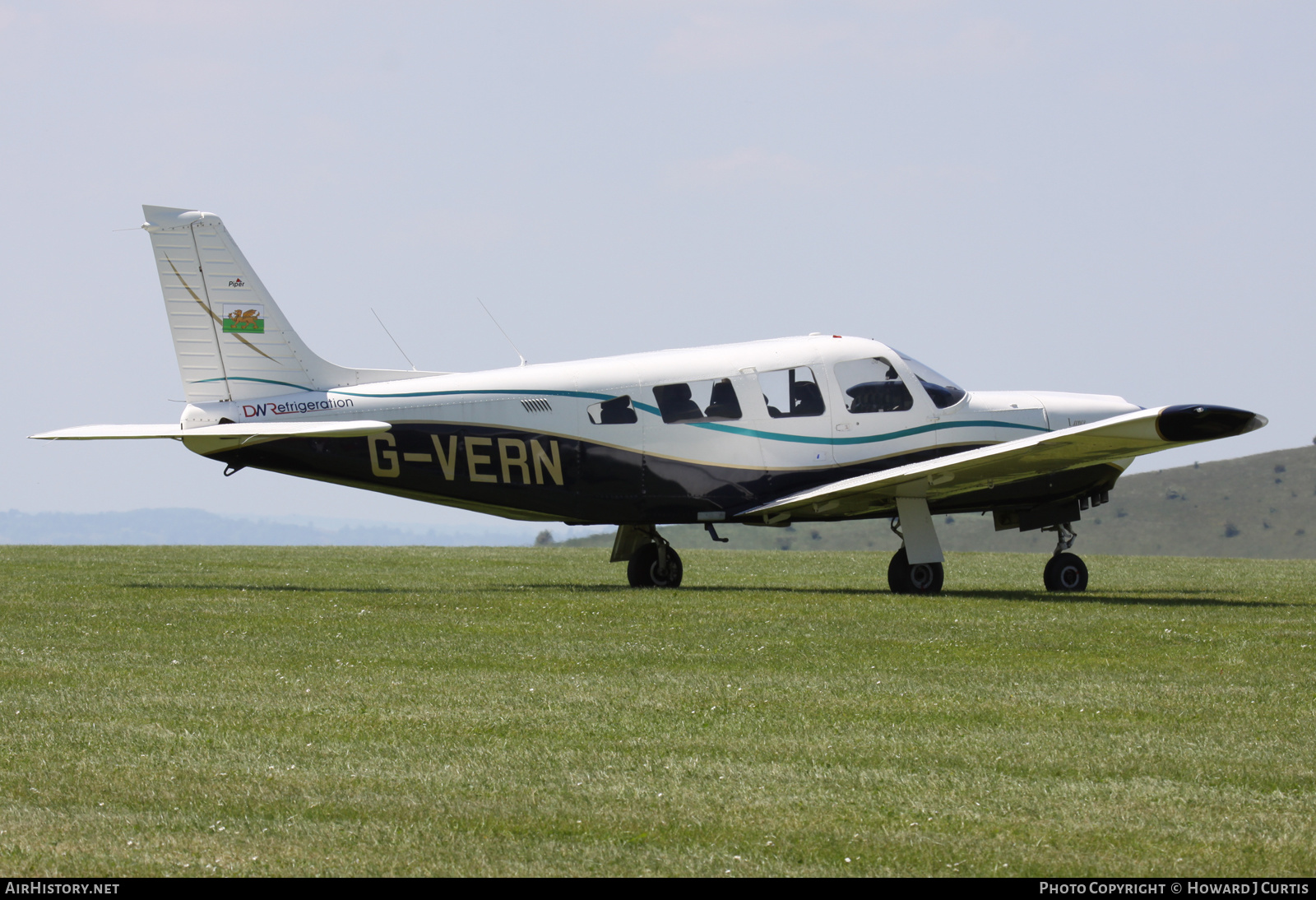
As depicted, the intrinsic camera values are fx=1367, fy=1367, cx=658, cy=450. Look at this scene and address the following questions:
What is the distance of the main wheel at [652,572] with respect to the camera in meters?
20.1

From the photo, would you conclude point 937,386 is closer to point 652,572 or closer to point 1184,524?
point 652,572

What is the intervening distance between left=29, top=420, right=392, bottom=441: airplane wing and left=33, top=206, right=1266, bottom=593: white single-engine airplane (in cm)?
3

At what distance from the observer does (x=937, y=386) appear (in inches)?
766

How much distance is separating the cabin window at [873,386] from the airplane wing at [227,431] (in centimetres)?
630

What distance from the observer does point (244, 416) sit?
17.8 meters

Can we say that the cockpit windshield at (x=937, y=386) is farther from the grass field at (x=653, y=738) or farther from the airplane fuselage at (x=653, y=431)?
the grass field at (x=653, y=738)

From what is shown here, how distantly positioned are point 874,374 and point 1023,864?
13.6 m

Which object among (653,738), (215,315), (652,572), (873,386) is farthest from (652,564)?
(653,738)

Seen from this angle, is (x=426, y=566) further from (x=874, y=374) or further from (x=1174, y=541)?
(x=1174, y=541)

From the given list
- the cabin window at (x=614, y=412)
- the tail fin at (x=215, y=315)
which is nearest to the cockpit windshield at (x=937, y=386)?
the cabin window at (x=614, y=412)

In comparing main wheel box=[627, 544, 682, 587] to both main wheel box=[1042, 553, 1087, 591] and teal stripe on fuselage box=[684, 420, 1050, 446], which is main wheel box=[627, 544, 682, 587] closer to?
teal stripe on fuselage box=[684, 420, 1050, 446]

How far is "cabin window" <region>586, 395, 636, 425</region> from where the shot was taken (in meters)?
18.5
